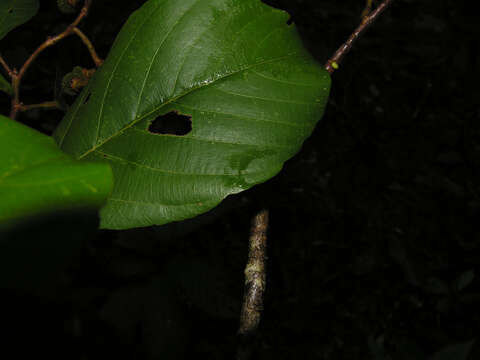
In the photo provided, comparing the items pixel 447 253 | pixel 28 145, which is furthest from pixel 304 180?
pixel 28 145

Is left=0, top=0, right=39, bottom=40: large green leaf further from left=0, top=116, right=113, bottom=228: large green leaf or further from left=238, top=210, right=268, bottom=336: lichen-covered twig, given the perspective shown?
left=238, top=210, right=268, bottom=336: lichen-covered twig

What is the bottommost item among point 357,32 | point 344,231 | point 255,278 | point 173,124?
point 344,231

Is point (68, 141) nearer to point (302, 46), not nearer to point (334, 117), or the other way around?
point (302, 46)

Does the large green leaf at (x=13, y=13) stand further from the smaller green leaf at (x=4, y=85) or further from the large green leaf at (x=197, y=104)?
the large green leaf at (x=197, y=104)

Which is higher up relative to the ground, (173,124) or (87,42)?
(87,42)

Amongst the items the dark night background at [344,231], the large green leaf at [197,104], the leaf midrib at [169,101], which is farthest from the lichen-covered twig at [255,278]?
the dark night background at [344,231]

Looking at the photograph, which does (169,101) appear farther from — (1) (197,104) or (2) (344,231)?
(2) (344,231)

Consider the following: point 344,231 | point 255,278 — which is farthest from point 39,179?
point 344,231

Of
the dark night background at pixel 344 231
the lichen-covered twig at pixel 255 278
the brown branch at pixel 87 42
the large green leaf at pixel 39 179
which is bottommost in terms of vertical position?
the dark night background at pixel 344 231
